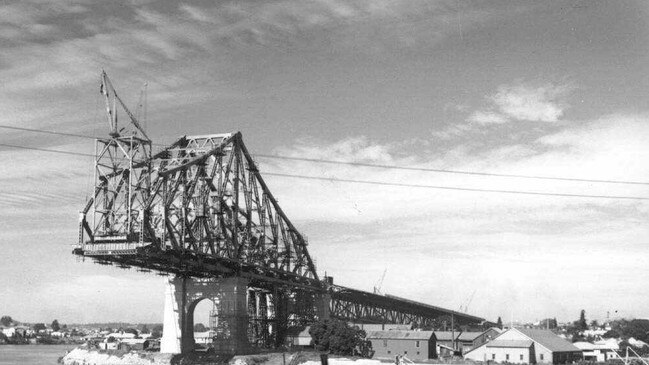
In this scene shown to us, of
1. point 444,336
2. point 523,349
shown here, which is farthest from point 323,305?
point 523,349

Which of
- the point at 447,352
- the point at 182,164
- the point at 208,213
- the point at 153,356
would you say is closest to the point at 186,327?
the point at 153,356

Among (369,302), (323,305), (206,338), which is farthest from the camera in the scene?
(369,302)

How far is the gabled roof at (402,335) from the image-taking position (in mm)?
105637

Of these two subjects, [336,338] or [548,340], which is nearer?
[548,340]

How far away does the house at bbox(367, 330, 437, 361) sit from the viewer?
343 ft

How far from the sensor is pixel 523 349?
288 ft

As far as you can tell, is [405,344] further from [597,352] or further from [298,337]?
[597,352]

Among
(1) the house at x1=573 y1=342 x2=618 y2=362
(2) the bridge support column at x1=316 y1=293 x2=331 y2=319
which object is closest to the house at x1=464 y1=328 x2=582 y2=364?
(1) the house at x1=573 y1=342 x2=618 y2=362

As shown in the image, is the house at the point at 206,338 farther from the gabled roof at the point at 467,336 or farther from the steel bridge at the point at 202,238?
the gabled roof at the point at 467,336

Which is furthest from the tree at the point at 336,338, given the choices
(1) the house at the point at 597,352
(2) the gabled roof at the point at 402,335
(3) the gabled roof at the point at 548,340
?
(1) the house at the point at 597,352

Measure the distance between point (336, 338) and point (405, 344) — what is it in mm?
16843

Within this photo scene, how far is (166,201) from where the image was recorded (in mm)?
82312

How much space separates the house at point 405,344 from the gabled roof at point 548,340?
57.8ft

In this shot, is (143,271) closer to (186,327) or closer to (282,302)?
(186,327)
